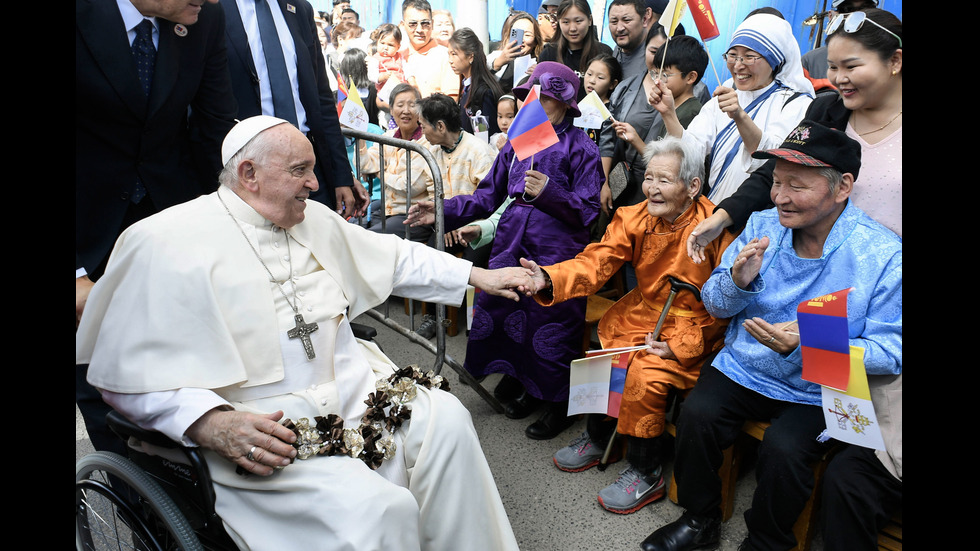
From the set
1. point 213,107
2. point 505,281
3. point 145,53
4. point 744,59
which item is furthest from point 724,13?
point 145,53

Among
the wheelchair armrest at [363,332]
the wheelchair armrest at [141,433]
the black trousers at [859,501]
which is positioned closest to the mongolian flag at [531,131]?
the wheelchair armrest at [363,332]

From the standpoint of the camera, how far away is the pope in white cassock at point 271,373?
188 centimetres

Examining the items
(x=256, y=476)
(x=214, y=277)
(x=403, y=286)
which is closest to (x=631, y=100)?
(x=403, y=286)

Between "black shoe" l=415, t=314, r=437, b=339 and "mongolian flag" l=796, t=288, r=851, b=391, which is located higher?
"mongolian flag" l=796, t=288, r=851, b=391

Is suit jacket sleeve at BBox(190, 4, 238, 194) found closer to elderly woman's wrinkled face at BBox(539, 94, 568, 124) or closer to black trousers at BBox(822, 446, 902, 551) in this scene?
elderly woman's wrinkled face at BBox(539, 94, 568, 124)

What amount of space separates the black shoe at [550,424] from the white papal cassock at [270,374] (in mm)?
1272

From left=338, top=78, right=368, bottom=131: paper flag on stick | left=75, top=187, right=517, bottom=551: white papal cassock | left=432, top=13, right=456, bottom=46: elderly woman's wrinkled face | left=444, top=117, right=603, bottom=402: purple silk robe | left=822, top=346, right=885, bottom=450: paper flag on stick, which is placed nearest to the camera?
left=75, top=187, right=517, bottom=551: white papal cassock

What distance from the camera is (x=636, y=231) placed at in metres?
3.13

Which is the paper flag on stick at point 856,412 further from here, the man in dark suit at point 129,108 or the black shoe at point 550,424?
the man in dark suit at point 129,108

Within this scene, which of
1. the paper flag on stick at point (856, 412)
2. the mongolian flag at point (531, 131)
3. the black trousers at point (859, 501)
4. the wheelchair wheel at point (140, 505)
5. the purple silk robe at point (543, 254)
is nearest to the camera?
the wheelchair wheel at point (140, 505)

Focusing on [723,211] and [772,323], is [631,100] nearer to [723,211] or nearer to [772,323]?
[723,211]

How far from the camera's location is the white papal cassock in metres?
1.89

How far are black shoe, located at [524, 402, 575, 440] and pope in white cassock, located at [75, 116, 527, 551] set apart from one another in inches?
50.5


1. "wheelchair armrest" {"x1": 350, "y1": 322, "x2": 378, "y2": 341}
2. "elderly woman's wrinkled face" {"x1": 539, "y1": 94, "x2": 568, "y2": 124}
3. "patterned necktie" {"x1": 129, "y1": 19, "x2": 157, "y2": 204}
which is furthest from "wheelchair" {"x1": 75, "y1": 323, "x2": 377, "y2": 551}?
"elderly woman's wrinkled face" {"x1": 539, "y1": 94, "x2": 568, "y2": 124}
